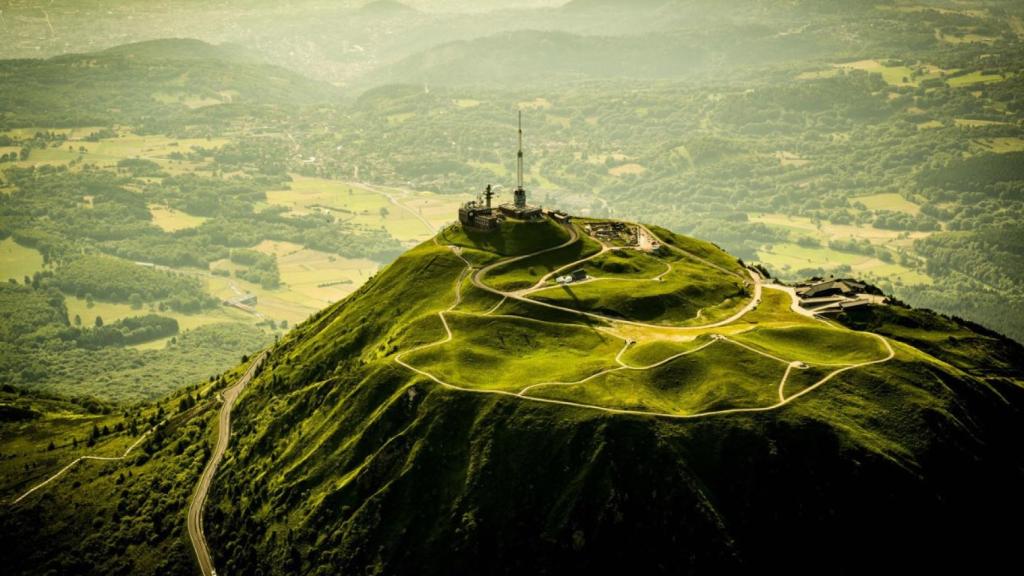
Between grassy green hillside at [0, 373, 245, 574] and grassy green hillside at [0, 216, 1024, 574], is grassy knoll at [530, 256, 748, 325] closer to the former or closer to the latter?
grassy green hillside at [0, 216, 1024, 574]

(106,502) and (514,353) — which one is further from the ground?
(514,353)

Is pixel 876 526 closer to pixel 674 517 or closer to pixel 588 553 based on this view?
pixel 674 517

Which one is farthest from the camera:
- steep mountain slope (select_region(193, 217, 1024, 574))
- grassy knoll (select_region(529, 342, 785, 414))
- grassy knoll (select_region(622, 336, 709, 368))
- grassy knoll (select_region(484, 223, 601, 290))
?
grassy knoll (select_region(484, 223, 601, 290))

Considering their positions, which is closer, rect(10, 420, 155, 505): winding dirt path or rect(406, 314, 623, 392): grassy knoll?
rect(406, 314, 623, 392): grassy knoll

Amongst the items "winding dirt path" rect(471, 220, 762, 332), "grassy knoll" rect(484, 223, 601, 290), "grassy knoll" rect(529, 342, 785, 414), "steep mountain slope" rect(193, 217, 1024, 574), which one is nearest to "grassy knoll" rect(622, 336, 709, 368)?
"steep mountain slope" rect(193, 217, 1024, 574)

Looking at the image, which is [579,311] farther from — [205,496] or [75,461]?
[75,461]

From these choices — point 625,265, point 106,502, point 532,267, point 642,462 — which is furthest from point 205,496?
point 625,265

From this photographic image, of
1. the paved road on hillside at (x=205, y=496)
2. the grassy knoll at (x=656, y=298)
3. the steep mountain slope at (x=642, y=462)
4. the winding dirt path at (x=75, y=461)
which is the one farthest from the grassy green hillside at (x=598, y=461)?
the grassy knoll at (x=656, y=298)
